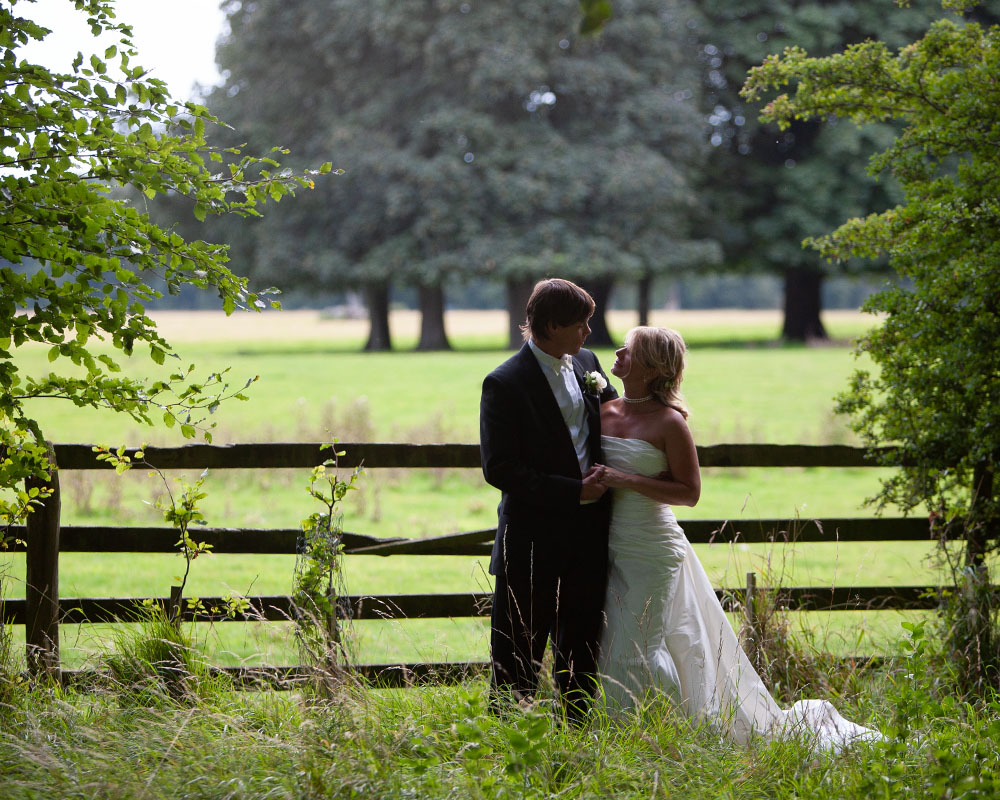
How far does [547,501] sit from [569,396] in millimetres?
525

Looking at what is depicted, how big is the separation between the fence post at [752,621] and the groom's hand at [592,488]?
138 cm

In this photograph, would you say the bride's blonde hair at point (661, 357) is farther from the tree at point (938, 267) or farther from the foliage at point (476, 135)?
the foliage at point (476, 135)

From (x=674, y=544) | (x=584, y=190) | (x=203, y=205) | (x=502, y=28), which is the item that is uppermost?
(x=502, y=28)

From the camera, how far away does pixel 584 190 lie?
100ft

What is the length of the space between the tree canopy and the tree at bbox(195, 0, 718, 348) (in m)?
24.0

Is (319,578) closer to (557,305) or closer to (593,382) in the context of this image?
(593,382)

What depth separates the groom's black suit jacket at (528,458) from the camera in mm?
4227

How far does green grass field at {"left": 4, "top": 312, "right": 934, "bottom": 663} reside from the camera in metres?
7.00

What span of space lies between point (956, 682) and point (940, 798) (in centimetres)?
208

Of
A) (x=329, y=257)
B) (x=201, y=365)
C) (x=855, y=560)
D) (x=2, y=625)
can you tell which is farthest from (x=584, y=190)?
(x=2, y=625)

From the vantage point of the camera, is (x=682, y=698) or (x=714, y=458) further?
(x=714, y=458)

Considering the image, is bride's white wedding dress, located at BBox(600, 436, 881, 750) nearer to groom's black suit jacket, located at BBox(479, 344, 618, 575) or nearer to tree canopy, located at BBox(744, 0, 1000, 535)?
groom's black suit jacket, located at BBox(479, 344, 618, 575)

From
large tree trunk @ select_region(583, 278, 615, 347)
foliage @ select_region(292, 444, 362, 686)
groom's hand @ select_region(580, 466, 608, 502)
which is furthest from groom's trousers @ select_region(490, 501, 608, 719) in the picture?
large tree trunk @ select_region(583, 278, 615, 347)

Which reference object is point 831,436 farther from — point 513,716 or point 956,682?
point 513,716
